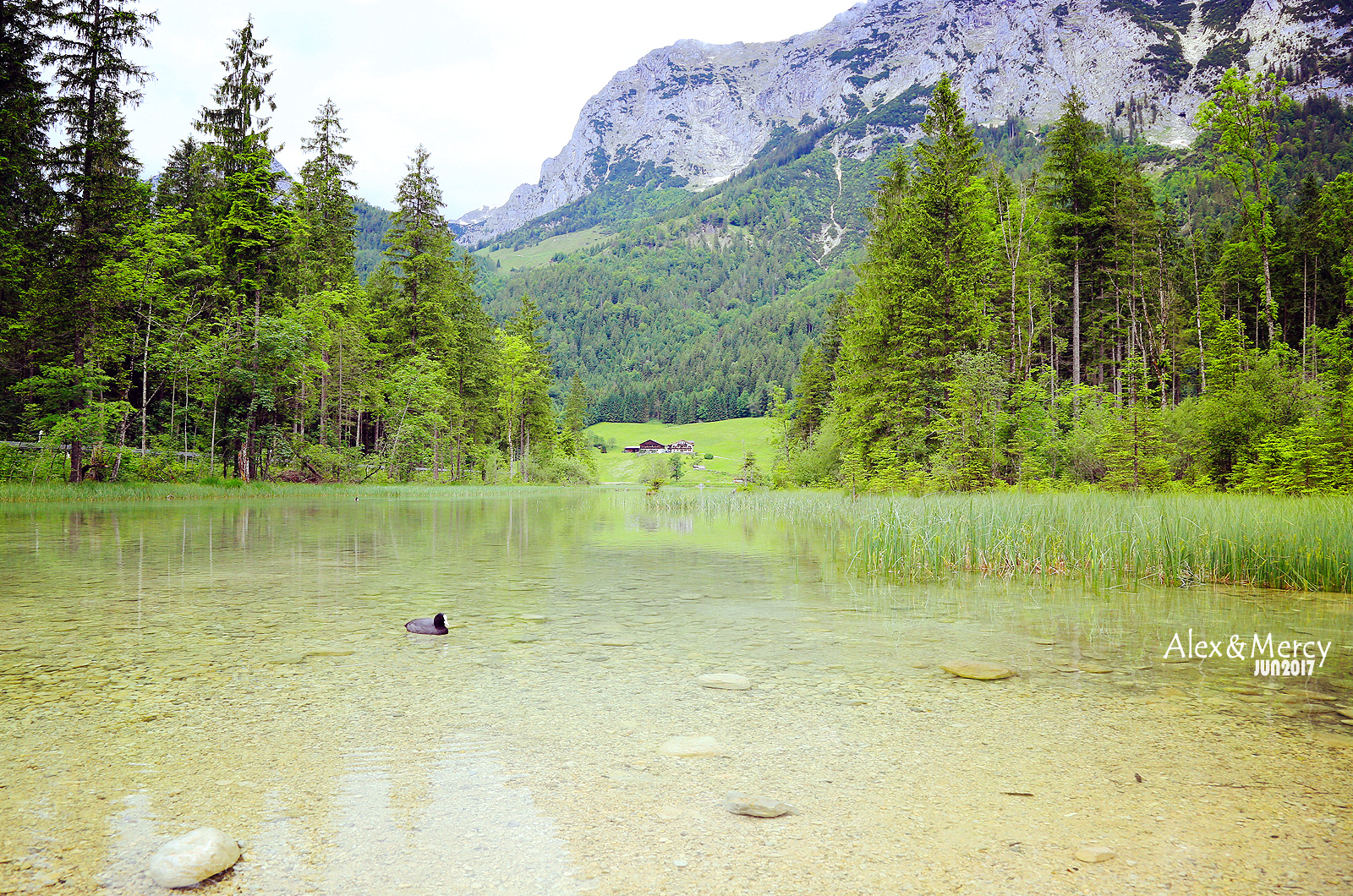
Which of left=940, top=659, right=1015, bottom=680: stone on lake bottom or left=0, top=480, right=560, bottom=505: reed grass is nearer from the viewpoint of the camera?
left=940, top=659, right=1015, bottom=680: stone on lake bottom

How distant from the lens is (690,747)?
3068mm

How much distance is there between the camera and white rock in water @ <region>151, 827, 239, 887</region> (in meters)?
1.93

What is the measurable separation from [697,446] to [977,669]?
121097 millimetres

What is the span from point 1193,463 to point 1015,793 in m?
20.7

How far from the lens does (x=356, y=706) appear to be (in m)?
3.56

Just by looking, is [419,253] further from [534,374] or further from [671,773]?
[671,773]

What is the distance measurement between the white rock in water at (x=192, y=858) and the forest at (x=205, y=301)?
88.8ft

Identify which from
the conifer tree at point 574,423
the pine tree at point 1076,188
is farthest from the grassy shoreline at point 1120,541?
the conifer tree at point 574,423

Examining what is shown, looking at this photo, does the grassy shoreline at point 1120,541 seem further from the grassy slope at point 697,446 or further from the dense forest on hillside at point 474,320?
the grassy slope at point 697,446

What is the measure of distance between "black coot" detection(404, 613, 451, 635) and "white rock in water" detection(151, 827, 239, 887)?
307cm

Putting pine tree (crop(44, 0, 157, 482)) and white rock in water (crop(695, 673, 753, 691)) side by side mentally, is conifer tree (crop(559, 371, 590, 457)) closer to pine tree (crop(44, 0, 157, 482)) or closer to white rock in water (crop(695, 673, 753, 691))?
pine tree (crop(44, 0, 157, 482))

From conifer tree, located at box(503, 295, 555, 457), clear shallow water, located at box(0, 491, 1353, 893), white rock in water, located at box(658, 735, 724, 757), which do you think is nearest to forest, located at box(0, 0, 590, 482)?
conifer tree, located at box(503, 295, 555, 457)

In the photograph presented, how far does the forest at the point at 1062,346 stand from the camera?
17.4 m

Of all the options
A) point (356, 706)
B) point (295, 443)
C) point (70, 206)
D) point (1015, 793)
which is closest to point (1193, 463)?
point (1015, 793)
